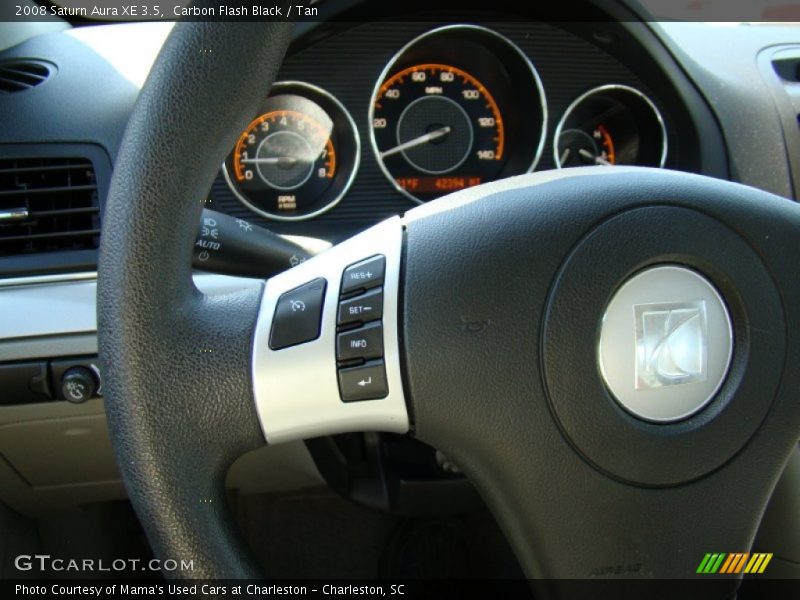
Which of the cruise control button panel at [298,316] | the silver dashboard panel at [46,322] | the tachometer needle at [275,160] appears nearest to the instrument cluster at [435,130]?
→ the tachometer needle at [275,160]

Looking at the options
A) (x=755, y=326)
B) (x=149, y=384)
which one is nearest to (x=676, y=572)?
(x=755, y=326)

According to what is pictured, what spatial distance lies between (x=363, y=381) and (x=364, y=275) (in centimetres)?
10

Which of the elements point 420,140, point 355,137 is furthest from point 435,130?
point 355,137

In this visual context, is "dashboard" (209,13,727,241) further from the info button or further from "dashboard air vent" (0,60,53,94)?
the info button

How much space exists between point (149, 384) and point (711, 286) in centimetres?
56

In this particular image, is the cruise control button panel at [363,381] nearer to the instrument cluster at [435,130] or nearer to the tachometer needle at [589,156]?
the instrument cluster at [435,130]

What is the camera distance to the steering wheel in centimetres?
72

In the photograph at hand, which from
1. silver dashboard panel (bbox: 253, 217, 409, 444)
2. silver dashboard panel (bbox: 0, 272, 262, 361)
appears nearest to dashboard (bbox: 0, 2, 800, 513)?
silver dashboard panel (bbox: 0, 272, 262, 361)

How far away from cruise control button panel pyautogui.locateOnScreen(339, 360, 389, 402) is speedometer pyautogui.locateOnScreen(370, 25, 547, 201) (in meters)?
1.02

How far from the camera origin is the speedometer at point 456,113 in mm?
1772

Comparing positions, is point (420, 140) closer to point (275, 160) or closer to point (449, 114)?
point (449, 114)

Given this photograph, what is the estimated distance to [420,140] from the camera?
179 cm

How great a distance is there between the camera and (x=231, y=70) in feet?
2.35

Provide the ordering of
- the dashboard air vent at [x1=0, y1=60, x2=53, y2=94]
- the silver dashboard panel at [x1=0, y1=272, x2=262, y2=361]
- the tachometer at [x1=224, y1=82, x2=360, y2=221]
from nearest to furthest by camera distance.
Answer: the silver dashboard panel at [x1=0, y1=272, x2=262, y2=361] → the dashboard air vent at [x1=0, y1=60, x2=53, y2=94] → the tachometer at [x1=224, y1=82, x2=360, y2=221]
